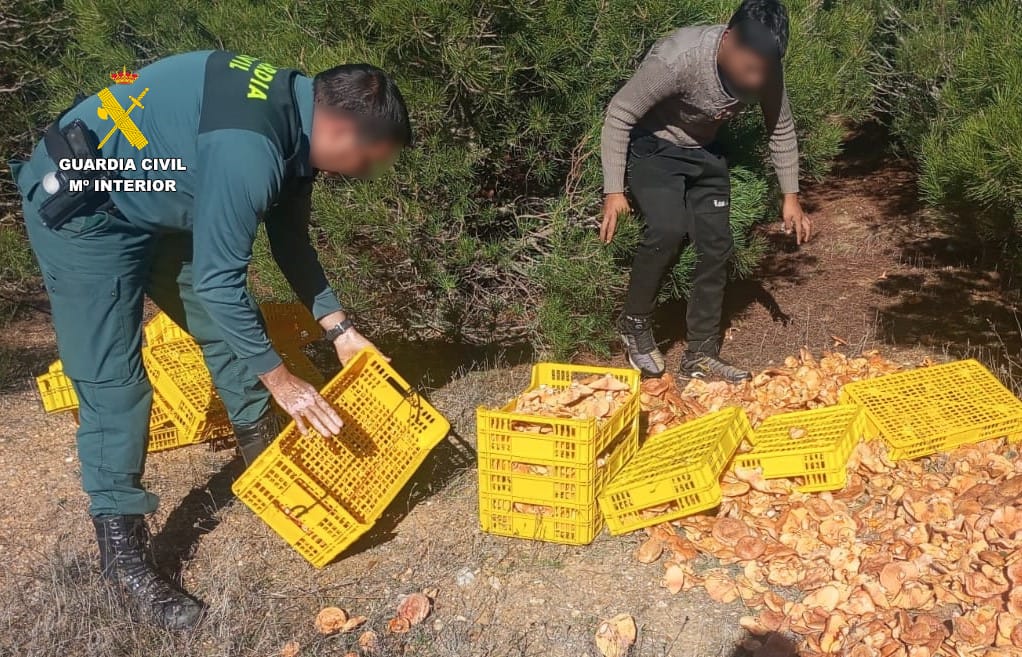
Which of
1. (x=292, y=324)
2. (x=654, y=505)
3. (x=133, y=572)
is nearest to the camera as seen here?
(x=133, y=572)

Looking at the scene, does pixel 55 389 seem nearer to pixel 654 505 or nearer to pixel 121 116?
pixel 121 116

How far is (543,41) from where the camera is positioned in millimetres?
4188

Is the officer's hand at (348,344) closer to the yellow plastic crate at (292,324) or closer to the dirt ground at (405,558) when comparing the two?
the dirt ground at (405,558)

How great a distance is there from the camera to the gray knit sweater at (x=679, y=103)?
12.9 ft

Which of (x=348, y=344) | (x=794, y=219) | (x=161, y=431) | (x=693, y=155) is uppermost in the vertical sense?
(x=693, y=155)

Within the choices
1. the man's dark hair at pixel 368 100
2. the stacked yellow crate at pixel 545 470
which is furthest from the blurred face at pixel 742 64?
the man's dark hair at pixel 368 100

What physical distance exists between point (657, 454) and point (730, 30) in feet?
5.79

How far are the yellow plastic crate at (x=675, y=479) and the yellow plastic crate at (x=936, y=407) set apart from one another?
1.87ft

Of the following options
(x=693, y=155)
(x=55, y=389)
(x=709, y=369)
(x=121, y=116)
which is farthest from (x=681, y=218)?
(x=55, y=389)

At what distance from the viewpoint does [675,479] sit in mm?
3205

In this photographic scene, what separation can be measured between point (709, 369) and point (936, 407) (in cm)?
114

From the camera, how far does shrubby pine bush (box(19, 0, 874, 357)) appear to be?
412cm

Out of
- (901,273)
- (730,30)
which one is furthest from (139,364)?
(901,273)

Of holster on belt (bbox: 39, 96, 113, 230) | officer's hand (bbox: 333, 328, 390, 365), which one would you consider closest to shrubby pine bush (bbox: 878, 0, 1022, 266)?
officer's hand (bbox: 333, 328, 390, 365)
